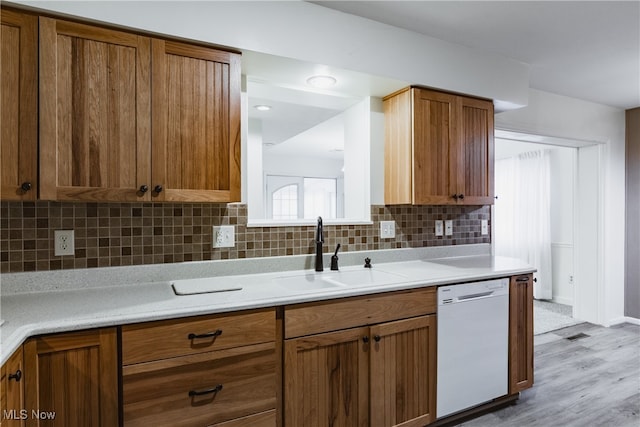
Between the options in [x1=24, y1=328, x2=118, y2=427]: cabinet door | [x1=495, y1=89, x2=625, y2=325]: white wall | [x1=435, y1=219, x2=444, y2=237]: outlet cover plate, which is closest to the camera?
[x1=24, y1=328, x2=118, y2=427]: cabinet door

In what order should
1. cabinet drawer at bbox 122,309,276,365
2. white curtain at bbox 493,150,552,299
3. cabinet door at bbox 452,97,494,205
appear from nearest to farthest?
cabinet drawer at bbox 122,309,276,365 < cabinet door at bbox 452,97,494,205 < white curtain at bbox 493,150,552,299

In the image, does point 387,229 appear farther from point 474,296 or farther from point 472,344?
point 472,344

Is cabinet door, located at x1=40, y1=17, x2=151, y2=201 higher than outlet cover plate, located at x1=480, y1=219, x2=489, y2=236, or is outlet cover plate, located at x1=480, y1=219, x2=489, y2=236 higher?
cabinet door, located at x1=40, y1=17, x2=151, y2=201

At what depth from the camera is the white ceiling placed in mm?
1990

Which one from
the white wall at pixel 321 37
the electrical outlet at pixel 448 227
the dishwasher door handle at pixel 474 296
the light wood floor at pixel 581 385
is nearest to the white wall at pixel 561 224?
the light wood floor at pixel 581 385

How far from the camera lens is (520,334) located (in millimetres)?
2344

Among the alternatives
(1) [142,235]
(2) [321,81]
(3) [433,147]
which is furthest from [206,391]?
(3) [433,147]

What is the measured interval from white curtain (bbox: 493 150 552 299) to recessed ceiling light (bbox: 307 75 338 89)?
394 cm

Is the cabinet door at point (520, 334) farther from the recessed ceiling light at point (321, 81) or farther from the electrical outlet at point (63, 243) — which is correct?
the electrical outlet at point (63, 243)

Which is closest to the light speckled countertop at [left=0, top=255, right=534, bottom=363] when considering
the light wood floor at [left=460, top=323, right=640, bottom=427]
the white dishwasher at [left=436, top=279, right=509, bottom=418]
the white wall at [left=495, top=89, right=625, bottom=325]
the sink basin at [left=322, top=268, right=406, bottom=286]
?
the sink basin at [left=322, top=268, right=406, bottom=286]

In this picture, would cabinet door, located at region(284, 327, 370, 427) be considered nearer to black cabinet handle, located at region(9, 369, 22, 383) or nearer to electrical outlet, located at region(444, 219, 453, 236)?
black cabinet handle, located at region(9, 369, 22, 383)

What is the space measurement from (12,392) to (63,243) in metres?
0.78

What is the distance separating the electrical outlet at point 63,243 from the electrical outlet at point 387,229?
72.1 inches

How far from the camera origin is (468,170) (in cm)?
252
